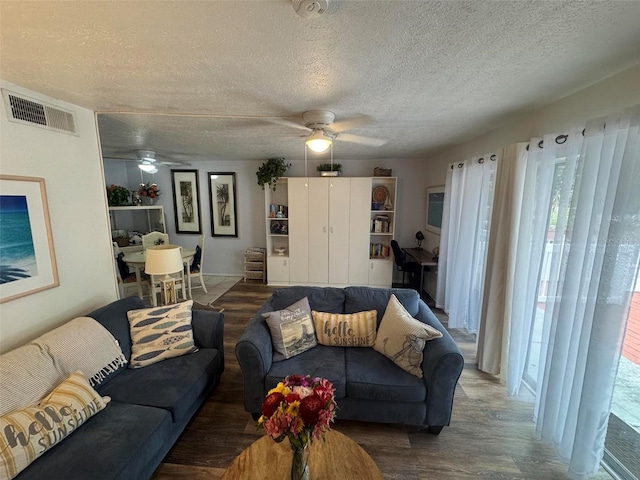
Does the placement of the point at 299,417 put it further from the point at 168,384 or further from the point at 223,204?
the point at 223,204

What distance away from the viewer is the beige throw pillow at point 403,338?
6.09 ft

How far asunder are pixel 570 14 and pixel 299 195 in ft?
12.6

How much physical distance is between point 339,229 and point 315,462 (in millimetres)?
3653

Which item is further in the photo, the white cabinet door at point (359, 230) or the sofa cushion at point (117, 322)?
the white cabinet door at point (359, 230)

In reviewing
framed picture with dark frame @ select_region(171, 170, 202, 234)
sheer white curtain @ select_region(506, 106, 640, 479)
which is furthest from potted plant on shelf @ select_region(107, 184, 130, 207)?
sheer white curtain @ select_region(506, 106, 640, 479)

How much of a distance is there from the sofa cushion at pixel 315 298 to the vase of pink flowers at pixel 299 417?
1294 millimetres

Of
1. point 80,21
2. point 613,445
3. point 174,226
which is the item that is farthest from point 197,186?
point 613,445

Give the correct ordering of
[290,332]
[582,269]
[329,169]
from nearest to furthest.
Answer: [582,269] → [290,332] → [329,169]

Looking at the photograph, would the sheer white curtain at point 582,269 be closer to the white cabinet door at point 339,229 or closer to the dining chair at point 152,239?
the white cabinet door at point 339,229

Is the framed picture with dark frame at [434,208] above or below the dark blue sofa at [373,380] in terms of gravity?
above

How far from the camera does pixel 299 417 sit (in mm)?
983

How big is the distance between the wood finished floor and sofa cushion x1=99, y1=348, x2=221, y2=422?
272mm

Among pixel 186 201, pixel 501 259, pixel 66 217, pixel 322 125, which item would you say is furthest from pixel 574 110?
pixel 186 201

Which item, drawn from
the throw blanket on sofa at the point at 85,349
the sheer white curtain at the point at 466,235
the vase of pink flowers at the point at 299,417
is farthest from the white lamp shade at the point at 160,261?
the sheer white curtain at the point at 466,235
